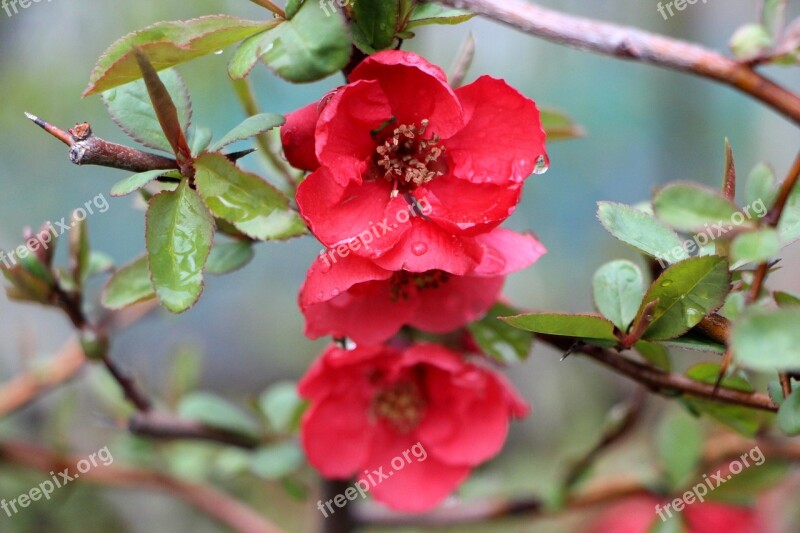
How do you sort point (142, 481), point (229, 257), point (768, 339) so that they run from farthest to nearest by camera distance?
point (142, 481), point (229, 257), point (768, 339)

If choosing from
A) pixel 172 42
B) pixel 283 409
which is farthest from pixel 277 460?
pixel 172 42

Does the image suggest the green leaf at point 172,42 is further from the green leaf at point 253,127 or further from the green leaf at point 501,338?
the green leaf at point 501,338

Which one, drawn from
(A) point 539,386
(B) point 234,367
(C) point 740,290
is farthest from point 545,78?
(C) point 740,290

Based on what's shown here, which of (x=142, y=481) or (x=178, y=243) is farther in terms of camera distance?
(x=142, y=481)

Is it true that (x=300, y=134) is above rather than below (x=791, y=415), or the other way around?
above

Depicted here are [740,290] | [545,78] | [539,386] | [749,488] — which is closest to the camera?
[740,290]

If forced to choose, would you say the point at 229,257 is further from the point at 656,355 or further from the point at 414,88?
the point at 656,355

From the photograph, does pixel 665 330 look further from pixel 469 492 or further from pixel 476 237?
pixel 469 492
